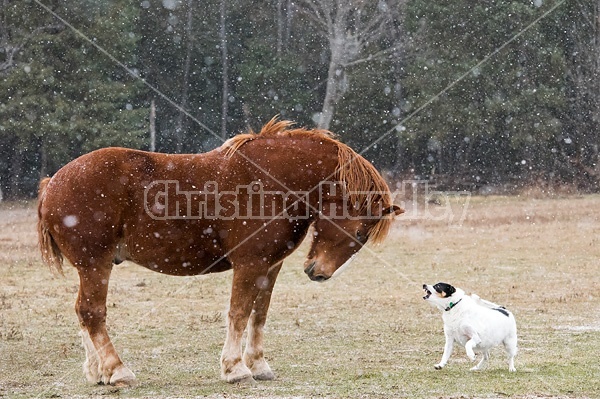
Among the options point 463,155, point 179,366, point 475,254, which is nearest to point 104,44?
point 463,155

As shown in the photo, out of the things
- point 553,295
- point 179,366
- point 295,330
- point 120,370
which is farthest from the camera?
point 553,295

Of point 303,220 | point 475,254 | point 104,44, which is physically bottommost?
point 475,254

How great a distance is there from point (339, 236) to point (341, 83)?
30.5 m

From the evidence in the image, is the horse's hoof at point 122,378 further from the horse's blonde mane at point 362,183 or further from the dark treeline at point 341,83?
the dark treeline at point 341,83

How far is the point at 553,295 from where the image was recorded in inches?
530

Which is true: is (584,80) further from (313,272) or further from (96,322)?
(96,322)

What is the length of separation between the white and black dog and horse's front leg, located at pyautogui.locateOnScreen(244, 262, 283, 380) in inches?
56.9

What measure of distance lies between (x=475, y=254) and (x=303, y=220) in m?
11.7

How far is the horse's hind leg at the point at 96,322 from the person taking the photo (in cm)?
734

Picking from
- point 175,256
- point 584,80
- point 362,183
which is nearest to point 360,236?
point 362,183

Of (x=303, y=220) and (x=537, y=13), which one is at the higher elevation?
(x=537, y=13)

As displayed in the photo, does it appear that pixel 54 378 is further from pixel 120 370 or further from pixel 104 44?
pixel 104 44

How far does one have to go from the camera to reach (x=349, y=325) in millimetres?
Answer: 11055

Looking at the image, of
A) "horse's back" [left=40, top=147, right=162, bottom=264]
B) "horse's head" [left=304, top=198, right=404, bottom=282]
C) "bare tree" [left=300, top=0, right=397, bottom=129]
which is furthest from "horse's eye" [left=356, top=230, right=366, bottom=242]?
"bare tree" [left=300, top=0, right=397, bottom=129]
